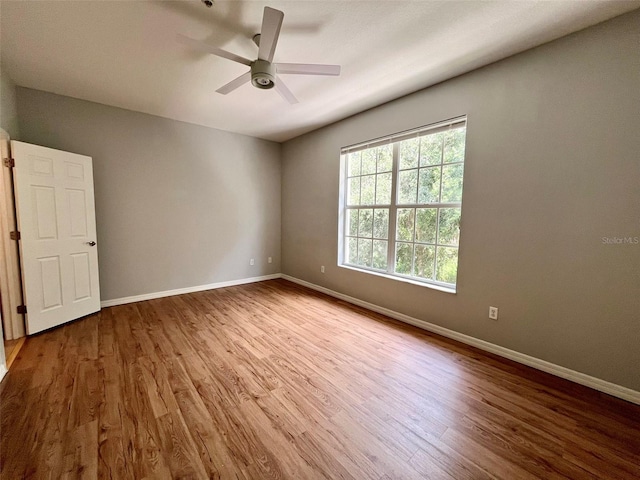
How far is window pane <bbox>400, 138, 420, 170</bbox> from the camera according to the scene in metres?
2.95

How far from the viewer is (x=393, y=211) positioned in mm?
3205

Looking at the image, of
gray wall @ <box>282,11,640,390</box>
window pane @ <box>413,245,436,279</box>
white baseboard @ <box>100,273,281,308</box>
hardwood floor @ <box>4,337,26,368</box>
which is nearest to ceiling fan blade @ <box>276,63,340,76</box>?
gray wall @ <box>282,11,640,390</box>

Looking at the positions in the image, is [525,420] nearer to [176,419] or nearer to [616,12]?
[176,419]

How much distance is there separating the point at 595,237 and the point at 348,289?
2627 mm

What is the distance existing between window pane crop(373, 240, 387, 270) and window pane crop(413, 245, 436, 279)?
1.49 ft

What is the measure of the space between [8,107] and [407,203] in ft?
14.3

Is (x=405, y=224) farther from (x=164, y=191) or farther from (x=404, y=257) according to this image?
(x=164, y=191)

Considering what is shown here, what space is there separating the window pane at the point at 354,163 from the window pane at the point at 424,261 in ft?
4.81

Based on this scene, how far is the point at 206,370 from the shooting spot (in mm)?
2078

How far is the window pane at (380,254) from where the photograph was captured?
11.1 feet

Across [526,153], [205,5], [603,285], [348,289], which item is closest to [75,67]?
[205,5]

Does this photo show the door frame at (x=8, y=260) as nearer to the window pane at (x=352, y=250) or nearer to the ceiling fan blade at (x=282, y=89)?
the ceiling fan blade at (x=282, y=89)

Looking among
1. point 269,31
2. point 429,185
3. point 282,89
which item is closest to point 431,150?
point 429,185

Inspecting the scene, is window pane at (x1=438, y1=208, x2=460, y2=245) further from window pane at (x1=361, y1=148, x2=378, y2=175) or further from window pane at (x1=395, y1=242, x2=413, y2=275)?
window pane at (x1=361, y1=148, x2=378, y2=175)
